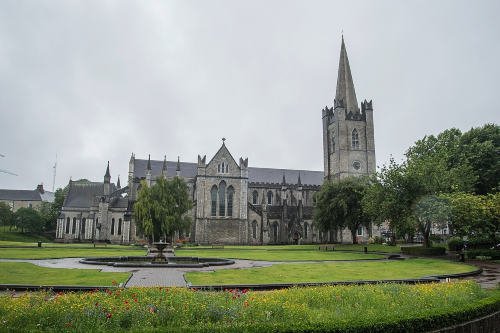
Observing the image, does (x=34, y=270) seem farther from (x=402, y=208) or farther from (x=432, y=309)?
(x=402, y=208)

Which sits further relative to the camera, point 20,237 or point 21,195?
point 21,195

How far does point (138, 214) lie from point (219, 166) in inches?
813

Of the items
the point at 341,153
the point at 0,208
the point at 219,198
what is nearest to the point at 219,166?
the point at 219,198

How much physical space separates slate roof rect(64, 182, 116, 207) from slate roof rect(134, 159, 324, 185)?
12.0m

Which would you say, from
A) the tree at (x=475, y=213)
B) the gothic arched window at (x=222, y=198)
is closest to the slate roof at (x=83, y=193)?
the gothic arched window at (x=222, y=198)

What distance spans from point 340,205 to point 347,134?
27.6m

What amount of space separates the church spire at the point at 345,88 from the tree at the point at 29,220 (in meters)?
75.2

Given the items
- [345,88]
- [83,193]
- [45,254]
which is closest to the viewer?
[45,254]

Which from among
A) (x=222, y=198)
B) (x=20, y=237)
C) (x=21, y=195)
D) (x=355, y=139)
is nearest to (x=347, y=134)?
(x=355, y=139)

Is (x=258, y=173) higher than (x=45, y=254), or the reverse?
(x=258, y=173)

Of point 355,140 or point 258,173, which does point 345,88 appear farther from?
point 258,173

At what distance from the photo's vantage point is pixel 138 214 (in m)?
52.5

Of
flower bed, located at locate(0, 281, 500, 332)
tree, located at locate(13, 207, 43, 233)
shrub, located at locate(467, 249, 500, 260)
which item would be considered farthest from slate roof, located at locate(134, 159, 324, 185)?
flower bed, located at locate(0, 281, 500, 332)

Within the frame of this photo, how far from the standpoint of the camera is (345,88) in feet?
268
